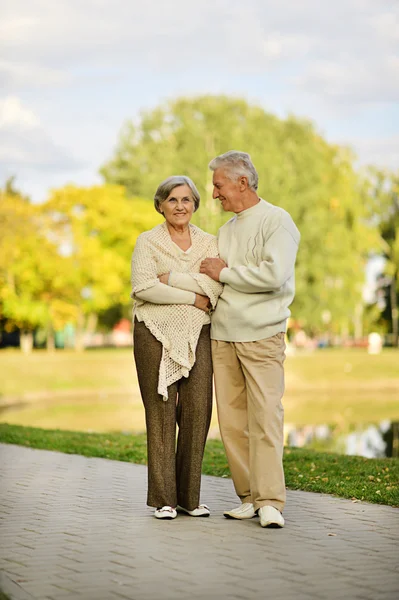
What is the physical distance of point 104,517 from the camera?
229 inches

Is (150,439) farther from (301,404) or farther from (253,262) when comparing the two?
(301,404)

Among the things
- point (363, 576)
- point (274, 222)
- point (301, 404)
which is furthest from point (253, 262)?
point (301, 404)

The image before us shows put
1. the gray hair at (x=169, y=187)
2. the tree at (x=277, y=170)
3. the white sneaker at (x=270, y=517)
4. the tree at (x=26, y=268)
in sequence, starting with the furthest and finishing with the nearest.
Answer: the tree at (x=277, y=170)
the tree at (x=26, y=268)
the gray hair at (x=169, y=187)
the white sneaker at (x=270, y=517)

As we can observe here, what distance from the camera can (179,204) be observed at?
19.0ft

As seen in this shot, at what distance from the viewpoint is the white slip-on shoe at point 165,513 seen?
570 centimetres

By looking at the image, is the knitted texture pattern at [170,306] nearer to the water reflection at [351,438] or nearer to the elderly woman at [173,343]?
Result: the elderly woman at [173,343]

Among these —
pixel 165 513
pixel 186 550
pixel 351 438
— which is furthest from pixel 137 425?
pixel 186 550

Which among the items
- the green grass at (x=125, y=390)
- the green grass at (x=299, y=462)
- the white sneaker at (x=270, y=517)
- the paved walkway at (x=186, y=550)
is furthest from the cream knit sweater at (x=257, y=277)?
the green grass at (x=125, y=390)

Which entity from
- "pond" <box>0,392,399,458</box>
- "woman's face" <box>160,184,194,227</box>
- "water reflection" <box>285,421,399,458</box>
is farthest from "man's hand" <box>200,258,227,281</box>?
"water reflection" <box>285,421,399,458</box>

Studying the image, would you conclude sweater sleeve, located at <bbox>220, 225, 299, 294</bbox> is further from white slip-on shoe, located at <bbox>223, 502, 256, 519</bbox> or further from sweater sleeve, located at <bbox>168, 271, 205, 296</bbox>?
white slip-on shoe, located at <bbox>223, 502, 256, 519</bbox>

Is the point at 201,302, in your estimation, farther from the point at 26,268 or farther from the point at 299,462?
the point at 26,268

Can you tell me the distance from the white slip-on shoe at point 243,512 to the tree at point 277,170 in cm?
3574

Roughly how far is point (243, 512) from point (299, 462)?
3182 mm

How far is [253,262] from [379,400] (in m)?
24.3
